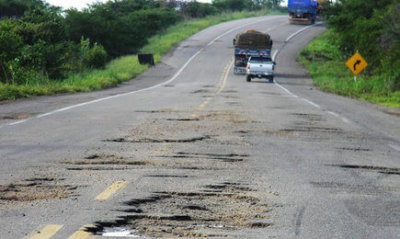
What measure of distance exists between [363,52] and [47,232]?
147 ft

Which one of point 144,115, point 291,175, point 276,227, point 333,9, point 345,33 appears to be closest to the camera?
point 276,227

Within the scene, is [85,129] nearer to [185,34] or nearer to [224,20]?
[185,34]

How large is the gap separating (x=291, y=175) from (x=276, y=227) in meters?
2.89

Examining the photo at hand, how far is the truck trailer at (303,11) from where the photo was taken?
8563cm

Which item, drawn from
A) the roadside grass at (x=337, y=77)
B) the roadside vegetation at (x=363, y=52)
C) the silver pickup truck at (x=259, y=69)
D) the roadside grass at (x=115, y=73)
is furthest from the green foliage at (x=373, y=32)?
the roadside grass at (x=115, y=73)

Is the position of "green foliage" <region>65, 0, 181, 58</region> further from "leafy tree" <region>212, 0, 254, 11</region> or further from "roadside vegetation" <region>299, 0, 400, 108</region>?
"leafy tree" <region>212, 0, 254, 11</region>

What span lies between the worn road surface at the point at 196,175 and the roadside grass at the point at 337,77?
13.2 m

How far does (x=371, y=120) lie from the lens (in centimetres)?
1898

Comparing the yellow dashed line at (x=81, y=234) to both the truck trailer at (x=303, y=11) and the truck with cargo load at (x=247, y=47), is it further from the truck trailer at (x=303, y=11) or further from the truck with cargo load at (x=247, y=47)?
the truck trailer at (x=303, y=11)

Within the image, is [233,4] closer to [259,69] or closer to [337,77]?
[337,77]

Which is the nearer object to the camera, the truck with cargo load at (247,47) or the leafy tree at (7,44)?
the leafy tree at (7,44)

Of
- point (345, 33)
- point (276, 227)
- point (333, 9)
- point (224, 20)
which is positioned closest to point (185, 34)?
point (224, 20)

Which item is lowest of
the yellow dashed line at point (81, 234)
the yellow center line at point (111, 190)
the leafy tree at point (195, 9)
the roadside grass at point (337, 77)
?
the roadside grass at point (337, 77)

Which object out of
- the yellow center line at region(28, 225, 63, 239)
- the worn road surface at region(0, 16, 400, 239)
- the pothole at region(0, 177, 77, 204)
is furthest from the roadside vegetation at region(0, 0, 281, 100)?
the yellow center line at region(28, 225, 63, 239)
